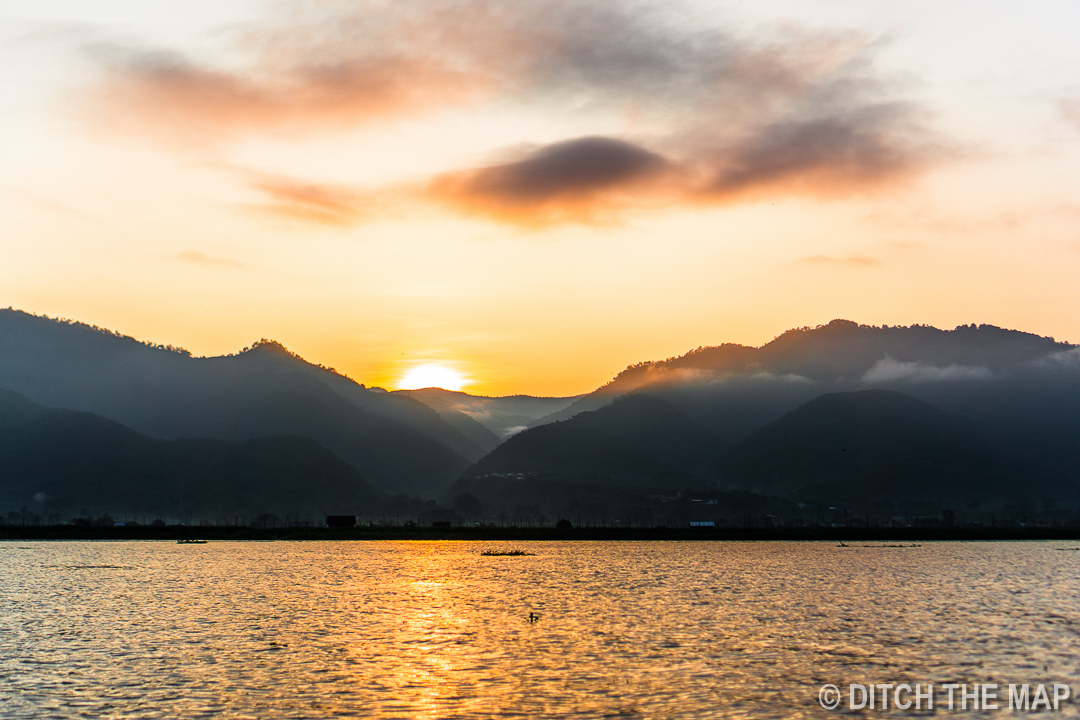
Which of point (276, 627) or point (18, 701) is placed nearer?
point (18, 701)

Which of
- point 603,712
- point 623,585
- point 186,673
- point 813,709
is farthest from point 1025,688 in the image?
point 623,585

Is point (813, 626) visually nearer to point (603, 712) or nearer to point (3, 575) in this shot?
point (603, 712)

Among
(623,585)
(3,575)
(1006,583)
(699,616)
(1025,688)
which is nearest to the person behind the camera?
(1025,688)

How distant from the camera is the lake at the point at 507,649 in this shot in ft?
216

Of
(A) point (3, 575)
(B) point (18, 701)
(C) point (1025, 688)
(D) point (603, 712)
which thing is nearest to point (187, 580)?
(A) point (3, 575)

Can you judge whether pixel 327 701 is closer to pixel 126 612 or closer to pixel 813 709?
pixel 813 709

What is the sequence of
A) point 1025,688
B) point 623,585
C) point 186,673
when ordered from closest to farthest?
point 1025,688
point 186,673
point 623,585

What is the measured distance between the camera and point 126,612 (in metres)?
124

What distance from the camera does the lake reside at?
65750 millimetres

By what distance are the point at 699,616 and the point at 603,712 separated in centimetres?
5882

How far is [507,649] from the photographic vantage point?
295 feet

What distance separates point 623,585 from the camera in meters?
168

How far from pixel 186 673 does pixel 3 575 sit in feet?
482

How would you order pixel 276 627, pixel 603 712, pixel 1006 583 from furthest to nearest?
pixel 1006 583 → pixel 276 627 → pixel 603 712
